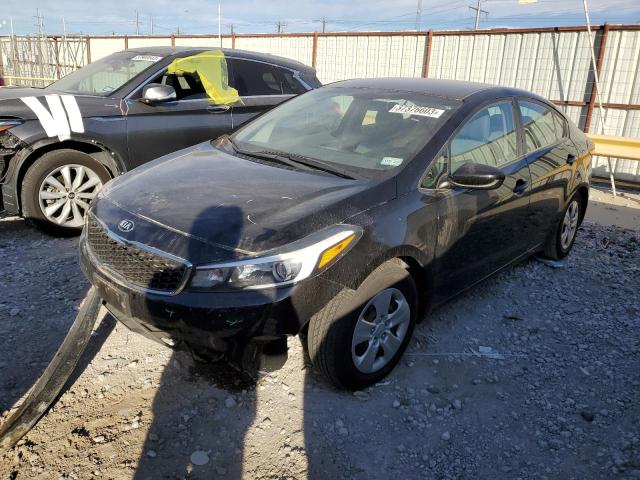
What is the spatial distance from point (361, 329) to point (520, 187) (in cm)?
181

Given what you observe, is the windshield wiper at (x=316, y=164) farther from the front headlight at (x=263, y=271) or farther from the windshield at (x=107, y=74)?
the windshield at (x=107, y=74)

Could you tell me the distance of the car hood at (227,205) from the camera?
2.45 m

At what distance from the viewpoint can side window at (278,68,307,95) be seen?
6.31m

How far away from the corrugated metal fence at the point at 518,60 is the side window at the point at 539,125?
5.10m

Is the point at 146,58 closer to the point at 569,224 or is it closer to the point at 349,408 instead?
the point at 349,408

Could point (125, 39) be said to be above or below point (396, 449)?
above

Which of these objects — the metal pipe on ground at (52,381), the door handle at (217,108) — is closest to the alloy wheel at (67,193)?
the door handle at (217,108)

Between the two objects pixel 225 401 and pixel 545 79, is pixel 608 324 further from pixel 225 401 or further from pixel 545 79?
pixel 545 79

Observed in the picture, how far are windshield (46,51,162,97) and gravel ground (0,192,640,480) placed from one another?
2.31 meters

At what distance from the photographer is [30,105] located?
4738 millimetres

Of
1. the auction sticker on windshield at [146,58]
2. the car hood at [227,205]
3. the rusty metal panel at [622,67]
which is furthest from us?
the rusty metal panel at [622,67]

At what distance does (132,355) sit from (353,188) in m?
1.66

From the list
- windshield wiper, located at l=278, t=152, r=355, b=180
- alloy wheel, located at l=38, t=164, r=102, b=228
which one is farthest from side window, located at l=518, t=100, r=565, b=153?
alloy wheel, located at l=38, t=164, r=102, b=228

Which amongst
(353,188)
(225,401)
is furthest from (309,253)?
(225,401)
